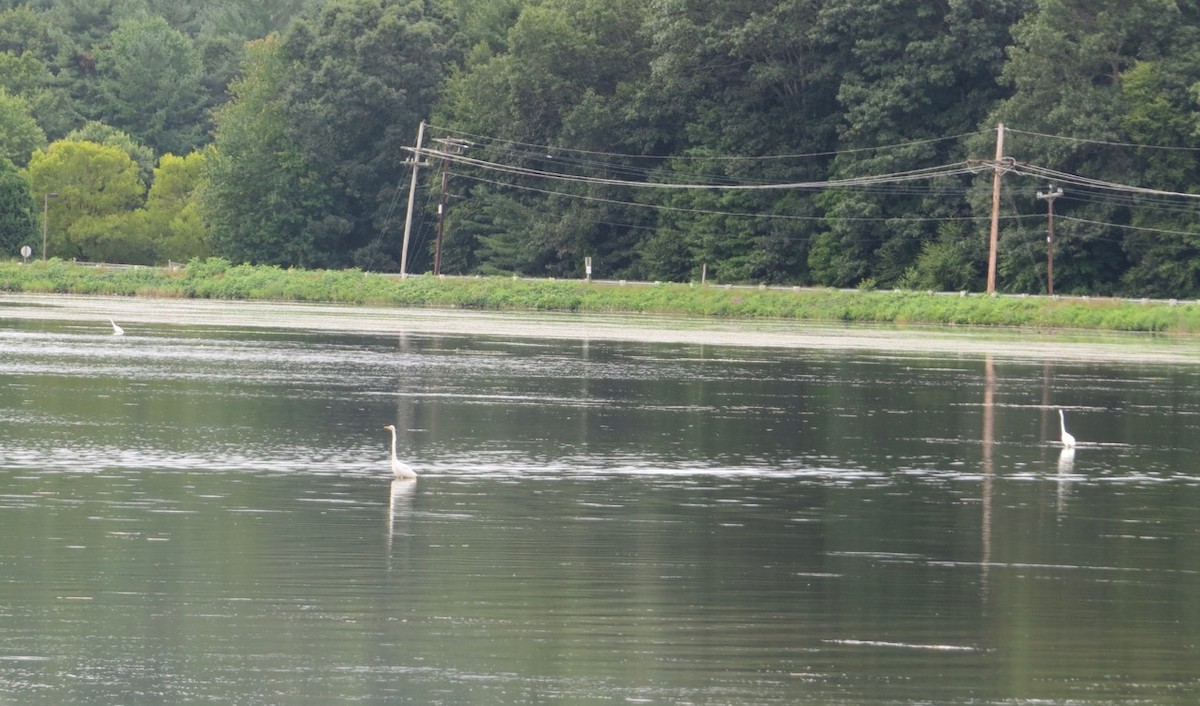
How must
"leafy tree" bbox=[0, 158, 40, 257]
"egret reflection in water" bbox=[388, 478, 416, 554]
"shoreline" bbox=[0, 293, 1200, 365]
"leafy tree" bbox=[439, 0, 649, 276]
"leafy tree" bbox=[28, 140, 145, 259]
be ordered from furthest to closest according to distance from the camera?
"leafy tree" bbox=[28, 140, 145, 259], "leafy tree" bbox=[0, 158, 40, 257], "leafy tree" bbox=[439, 0, 649, 276], "shoreline" bbox=[0, 293, 1200, 365], "egret reflection in water" bbox=[388, 478, 416, 554]

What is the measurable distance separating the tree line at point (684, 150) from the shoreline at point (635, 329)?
38.1 feet

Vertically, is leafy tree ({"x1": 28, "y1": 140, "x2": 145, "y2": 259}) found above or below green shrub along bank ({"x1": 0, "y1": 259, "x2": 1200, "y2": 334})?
above

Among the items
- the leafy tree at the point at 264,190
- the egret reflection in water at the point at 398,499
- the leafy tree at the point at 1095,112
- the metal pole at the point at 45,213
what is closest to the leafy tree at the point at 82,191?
the metal pole at the point at 45,213

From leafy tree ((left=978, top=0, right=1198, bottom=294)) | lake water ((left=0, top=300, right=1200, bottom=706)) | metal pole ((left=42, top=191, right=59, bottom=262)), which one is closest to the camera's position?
lake water ((left=0, top=300, right=1200, bottom=706))

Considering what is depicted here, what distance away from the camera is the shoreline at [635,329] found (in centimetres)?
6262

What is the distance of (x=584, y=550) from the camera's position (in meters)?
18.4

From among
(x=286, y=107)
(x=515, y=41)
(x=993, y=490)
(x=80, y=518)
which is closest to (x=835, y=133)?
(x=515, y=41)

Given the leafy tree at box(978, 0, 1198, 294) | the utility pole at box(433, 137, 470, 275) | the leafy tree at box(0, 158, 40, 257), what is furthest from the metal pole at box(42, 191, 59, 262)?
the leafy tree at box(978, 0, 1198, 294)

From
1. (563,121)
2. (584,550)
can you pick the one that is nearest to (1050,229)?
(563,121)

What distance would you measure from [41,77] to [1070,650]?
146m

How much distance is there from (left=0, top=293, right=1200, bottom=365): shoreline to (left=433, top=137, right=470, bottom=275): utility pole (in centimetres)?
1075

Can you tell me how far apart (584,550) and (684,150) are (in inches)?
3525

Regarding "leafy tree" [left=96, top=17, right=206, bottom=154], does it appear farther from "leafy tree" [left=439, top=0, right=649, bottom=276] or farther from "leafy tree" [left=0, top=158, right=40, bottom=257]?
"leafy tree" [left=439, top=0, right=649, bottom=276]

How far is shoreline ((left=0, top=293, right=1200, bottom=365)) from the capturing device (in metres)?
62.6
